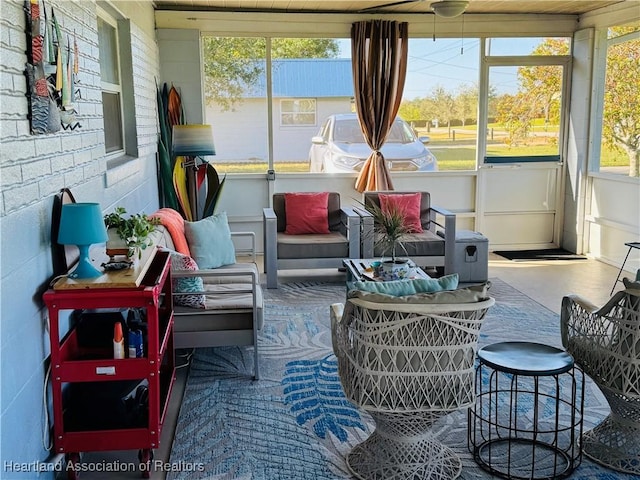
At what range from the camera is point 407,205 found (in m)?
6.34

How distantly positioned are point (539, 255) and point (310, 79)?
3265 mm

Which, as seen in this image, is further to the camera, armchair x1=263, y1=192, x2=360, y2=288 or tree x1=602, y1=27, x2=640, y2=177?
tree x1=602, y1=27, x2=640, y2=177

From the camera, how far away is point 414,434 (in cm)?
280

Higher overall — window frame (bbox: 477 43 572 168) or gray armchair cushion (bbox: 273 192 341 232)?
window frame (bbox: 477 43 572 168)

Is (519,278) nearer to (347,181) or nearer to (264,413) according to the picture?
(347,181)

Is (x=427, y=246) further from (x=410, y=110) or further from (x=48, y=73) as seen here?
(x=48, y=73)

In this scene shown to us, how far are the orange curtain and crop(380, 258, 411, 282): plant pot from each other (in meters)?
2.62

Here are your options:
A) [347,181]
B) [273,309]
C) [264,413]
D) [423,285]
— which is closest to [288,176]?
[347,181]

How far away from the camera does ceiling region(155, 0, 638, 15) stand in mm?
6480

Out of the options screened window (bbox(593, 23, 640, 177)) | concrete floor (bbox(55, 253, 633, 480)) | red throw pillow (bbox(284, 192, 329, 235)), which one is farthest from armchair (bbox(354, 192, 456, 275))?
screened window (bbox(593, 23, 640, 177))

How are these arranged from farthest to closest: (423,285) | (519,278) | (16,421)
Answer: (519,278)
(423,285)
(16,421)

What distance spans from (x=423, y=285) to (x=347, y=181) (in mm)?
4709

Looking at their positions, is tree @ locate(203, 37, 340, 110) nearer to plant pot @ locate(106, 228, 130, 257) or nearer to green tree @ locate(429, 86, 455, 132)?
green tree @ locate(429, 86, 455, 132)

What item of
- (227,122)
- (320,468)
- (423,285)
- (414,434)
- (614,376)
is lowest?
(320,468)
